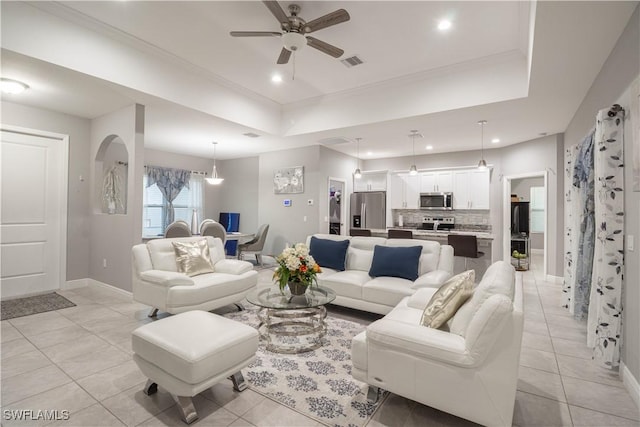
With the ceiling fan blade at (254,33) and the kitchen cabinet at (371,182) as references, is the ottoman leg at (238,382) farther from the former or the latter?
the kitchen cabinet at (371,182)

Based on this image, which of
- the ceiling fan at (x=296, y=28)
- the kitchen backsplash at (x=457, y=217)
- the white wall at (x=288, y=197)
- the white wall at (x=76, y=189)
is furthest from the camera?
the kitchen backsplash at (x=457, y=217)

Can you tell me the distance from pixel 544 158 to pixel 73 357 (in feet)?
24.7

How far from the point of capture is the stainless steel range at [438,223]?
7.48 m

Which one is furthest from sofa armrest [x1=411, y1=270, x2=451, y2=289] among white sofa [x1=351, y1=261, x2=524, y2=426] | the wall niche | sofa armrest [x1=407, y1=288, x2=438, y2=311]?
the wall niche

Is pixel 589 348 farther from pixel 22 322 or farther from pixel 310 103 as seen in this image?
pixel 22 322

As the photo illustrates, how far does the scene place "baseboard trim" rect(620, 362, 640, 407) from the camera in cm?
206

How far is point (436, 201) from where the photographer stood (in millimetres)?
7359

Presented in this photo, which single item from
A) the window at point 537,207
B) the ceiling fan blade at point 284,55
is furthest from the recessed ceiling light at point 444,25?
the window at point 537,207

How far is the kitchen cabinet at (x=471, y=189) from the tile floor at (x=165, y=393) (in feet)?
12.7

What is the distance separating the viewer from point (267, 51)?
151 inches

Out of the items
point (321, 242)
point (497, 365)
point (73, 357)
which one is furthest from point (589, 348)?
point (73, 357)

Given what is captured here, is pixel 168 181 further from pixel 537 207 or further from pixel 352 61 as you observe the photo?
pixel 537 207

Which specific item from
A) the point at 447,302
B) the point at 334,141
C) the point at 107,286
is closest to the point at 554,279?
the point at 334,141

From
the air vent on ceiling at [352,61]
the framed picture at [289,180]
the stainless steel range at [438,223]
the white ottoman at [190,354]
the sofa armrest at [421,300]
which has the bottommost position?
the white ottoman at [190,354]
